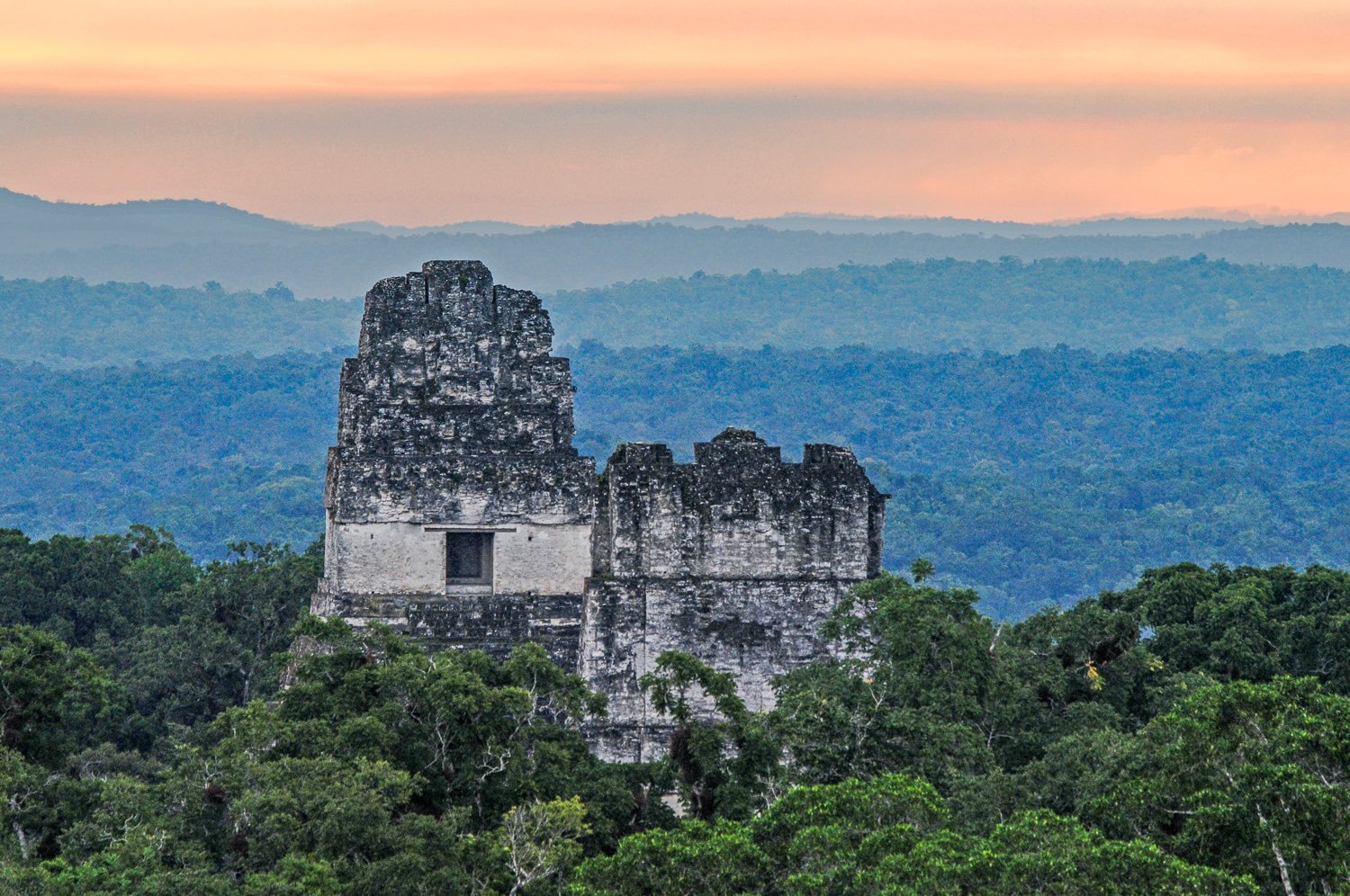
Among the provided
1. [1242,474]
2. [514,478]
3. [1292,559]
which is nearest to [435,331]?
[514,478]

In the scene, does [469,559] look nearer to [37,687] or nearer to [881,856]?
[37,687]

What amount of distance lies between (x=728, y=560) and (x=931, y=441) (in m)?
126

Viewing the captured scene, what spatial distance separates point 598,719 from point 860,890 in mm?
7581

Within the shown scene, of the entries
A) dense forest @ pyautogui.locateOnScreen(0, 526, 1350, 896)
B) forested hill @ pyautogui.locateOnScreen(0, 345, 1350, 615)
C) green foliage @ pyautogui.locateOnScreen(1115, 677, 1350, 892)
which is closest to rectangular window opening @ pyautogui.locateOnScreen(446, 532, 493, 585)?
dense forest @ pyautogui.locateOnScreen(0, 526, 1350, 896)

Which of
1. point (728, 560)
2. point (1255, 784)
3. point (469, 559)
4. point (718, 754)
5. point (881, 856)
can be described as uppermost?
point (728, 560)

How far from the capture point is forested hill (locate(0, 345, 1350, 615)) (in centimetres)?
10394

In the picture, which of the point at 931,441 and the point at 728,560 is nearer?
the point at 728,560

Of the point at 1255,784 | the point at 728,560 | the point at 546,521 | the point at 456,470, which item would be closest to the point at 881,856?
the point at 1255,784

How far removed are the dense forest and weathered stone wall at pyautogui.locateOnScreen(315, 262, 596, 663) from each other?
4.52 feet

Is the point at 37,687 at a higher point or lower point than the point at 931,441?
lower

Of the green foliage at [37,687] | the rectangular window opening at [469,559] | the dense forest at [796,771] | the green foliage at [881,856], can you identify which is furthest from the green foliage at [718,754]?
the green foliage at [37,687]

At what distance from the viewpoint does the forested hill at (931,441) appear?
341ft

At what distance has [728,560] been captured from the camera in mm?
23031

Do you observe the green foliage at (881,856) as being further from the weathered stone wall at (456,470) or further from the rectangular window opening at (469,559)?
the rectangular window opening at (469,559)
